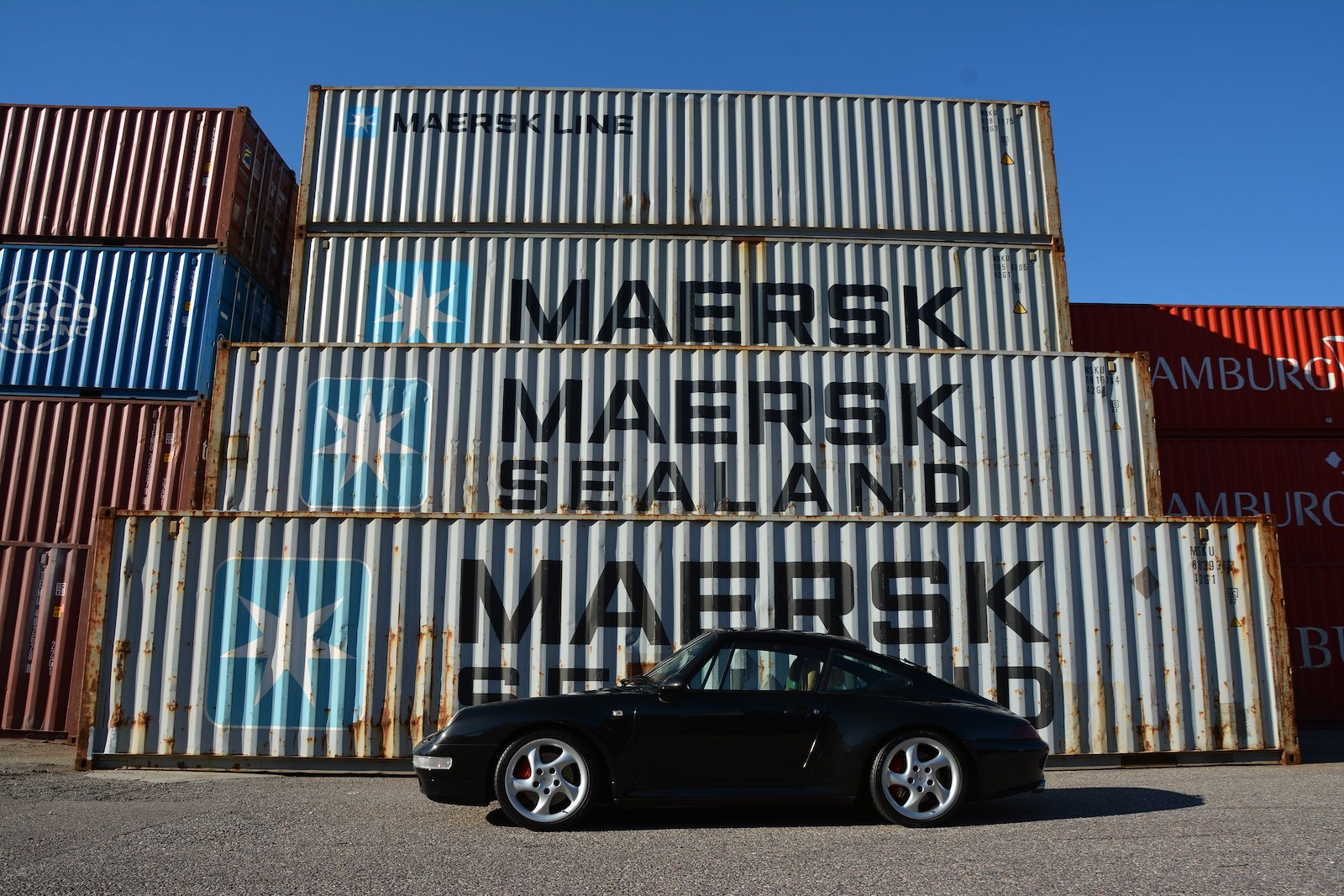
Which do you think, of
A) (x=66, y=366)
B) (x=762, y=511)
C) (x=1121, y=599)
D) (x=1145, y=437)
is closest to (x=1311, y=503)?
(x=1145, y=437)

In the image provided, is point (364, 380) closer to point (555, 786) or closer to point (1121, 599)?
point (555, 786)

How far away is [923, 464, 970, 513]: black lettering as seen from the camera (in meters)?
9.95

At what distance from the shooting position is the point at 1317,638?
44.5 ft

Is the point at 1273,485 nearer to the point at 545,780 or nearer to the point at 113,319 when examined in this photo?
the point at 545,780

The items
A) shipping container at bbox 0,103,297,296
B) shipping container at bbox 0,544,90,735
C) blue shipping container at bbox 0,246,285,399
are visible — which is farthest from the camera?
shipping container at bbox 0,103,297,296

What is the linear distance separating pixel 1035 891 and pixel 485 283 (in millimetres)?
9770

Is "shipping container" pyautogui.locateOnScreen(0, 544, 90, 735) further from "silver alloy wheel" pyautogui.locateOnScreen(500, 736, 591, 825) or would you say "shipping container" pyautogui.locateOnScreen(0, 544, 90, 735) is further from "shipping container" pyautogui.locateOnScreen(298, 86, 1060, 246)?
"silver alloy wheel" pyautogui.locateOnScreen(500, 736, 591, 825)

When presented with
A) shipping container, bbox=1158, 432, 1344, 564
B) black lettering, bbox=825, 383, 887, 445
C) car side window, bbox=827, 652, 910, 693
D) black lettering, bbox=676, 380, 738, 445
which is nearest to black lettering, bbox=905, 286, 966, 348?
black lettering, bbox=825, 383, 887, 445

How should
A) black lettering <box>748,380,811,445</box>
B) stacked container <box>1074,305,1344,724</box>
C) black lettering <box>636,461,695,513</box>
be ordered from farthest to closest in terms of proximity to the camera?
stacked container <box>1074,305,1344,724</box>
black lettering <box>748,380,811,445</box>
black lettering <box>636,461,695,513</box>

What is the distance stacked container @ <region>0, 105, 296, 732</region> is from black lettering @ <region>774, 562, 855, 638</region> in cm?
630

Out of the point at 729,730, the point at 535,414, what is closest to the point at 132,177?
the point at 535,414

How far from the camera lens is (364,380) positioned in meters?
9.98

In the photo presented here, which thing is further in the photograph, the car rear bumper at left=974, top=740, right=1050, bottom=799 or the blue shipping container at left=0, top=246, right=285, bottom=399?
the blue shipping container at left=0, top=246, right=285, bottom=399

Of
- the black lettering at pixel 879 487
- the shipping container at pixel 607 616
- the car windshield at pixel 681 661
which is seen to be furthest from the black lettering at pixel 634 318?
the car windshield at pixel 681 661
